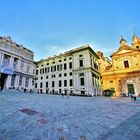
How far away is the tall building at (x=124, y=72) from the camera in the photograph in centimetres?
3241

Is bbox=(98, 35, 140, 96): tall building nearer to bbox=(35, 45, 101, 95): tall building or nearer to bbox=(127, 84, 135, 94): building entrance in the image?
bbox=(127, 84, 135, 94): building entrance

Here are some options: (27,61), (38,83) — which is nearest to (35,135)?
(27,61)

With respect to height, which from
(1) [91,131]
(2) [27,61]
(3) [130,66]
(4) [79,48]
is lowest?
(1) [91,131]

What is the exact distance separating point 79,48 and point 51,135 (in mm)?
33987

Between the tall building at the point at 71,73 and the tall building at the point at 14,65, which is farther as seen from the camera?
the tall building at the point at 71,73

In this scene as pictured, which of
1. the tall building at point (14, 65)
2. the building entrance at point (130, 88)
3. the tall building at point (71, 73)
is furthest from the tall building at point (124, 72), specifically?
the tall building at point (14, 65)

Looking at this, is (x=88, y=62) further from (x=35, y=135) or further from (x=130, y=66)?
(x=35, y=135)

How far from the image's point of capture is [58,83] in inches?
A: 1505

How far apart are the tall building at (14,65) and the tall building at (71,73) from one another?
6.20 metres

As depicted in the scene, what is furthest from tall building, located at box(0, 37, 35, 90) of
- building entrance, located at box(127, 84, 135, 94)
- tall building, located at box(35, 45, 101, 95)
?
building entrance, located at box(127, 84, 135, 94)

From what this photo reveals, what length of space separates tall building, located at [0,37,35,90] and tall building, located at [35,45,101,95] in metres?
6.20

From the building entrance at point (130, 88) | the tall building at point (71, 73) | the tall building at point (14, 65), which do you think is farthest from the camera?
the tall building at point (71, 73)

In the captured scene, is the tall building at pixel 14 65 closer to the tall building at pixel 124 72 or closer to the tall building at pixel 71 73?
the tall building at pixel 71 73

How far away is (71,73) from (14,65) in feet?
57.2
